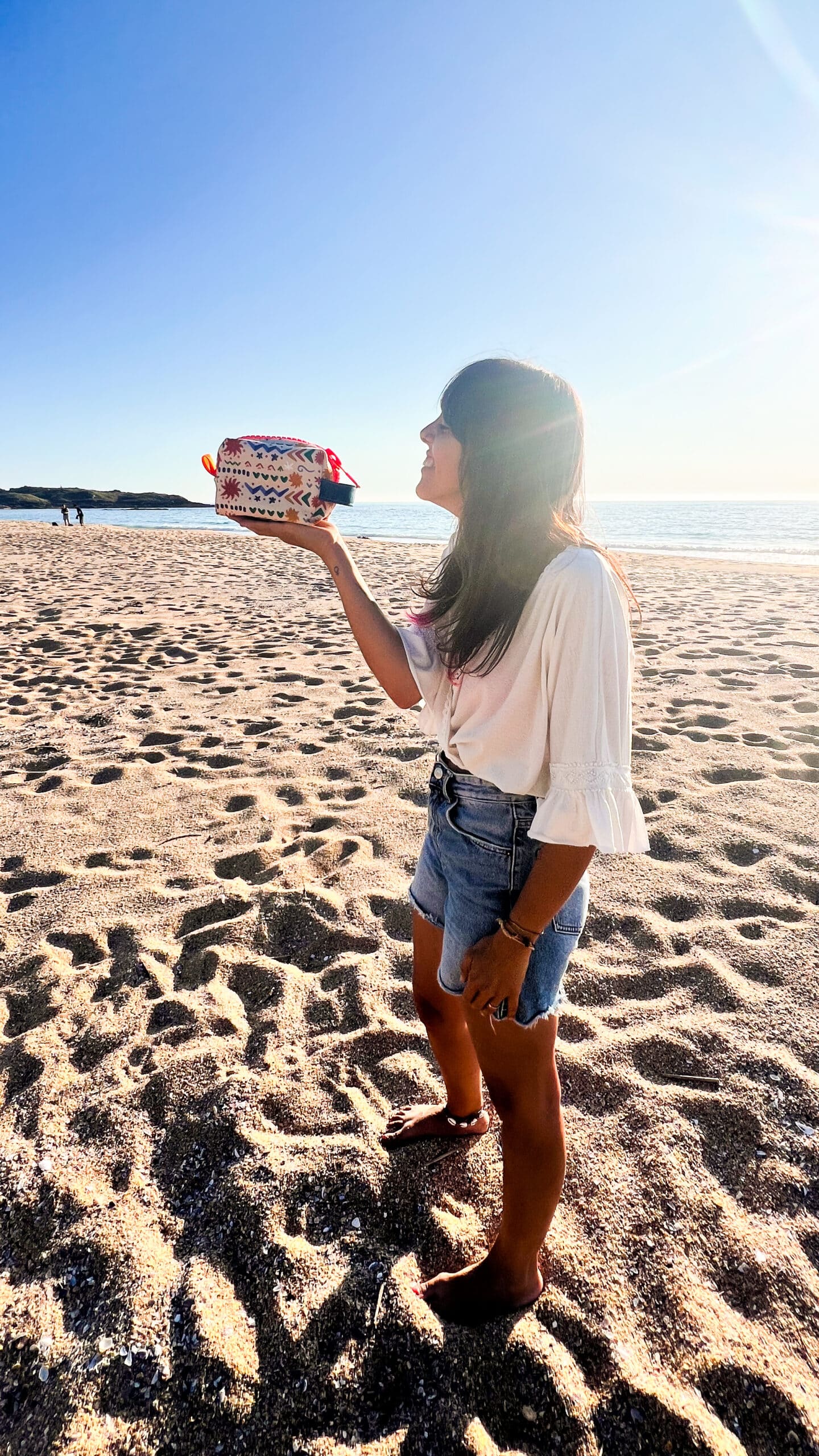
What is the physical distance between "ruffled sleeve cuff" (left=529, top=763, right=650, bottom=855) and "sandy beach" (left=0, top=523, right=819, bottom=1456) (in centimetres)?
113

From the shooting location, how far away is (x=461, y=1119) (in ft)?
6.17

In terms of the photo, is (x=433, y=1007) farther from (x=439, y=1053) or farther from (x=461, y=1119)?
(x=461, y=1119)

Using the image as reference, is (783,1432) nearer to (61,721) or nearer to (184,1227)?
(184,1227)

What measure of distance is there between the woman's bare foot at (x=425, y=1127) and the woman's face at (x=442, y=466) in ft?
5.15

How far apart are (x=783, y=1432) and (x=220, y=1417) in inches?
40.7

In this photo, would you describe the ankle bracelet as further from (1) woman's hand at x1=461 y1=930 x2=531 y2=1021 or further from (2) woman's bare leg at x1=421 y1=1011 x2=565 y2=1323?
(1) woman's hand at x1=461 y1=930 x2=531 y2=1021

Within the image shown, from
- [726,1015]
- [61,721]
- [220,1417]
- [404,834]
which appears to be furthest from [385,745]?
[220,1417]

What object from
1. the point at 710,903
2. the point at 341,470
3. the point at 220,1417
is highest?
the point at 341,470

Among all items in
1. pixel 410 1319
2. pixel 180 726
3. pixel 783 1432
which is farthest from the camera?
pixel 180 726

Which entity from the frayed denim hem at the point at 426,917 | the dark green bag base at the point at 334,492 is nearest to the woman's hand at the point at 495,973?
the frayed denim hem at the point at 426,917

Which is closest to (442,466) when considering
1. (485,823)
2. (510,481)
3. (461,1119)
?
(510,481)

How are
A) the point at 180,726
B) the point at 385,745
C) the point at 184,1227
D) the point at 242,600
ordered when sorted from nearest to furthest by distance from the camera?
the point at 184,1227
the point at 385,745
the point at 180,726
the point at 242,600

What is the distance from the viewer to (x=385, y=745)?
4.38 meters

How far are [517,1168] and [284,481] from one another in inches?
57.4
